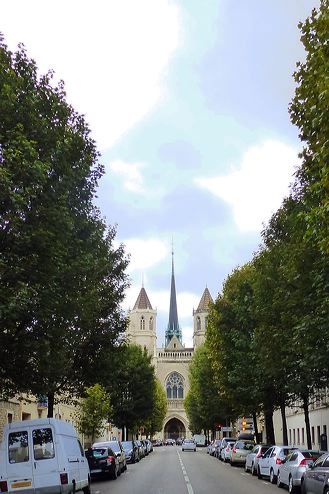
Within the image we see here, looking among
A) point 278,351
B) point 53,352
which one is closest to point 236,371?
point 278,351

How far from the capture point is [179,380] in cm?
15188

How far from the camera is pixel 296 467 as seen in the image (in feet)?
66.5

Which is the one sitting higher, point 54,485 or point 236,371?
point 236,371

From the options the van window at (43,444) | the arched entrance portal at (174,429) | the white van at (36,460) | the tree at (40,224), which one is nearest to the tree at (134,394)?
the tree at (40,224)

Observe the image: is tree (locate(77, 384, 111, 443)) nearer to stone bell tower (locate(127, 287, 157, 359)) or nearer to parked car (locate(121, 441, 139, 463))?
parked car (locate(121, 441, 139, 463))

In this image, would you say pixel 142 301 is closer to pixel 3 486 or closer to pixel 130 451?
pixel 130 451

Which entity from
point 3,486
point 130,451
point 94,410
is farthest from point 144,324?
point 3,486

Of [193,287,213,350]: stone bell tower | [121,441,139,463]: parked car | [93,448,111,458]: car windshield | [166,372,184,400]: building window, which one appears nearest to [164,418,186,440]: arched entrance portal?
[166,372,184,400]: building window

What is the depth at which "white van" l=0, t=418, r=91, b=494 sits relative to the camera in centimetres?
1541

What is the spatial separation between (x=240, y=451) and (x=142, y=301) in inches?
4793

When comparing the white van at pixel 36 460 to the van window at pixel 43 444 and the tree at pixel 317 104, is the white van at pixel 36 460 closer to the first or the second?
the van window at pixel 43 444

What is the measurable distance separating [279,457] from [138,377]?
35.8m

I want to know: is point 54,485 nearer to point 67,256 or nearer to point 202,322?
point 67,256

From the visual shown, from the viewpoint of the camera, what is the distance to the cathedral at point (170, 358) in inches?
5901
